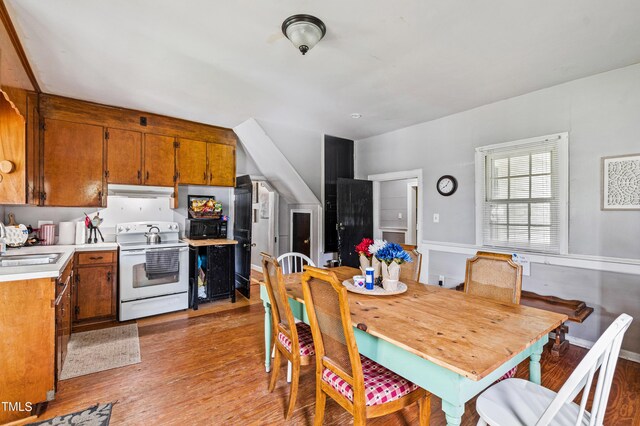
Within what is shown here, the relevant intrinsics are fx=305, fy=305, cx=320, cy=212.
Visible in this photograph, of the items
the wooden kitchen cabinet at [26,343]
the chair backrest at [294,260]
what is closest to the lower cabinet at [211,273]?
the chair backrest at [294,260]

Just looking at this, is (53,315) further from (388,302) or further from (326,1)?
(326,1)

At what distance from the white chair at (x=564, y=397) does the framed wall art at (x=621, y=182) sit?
6.96 feet

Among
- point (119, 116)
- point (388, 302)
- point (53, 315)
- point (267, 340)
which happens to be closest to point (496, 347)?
point (388, 302)

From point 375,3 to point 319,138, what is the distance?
9.73 ft

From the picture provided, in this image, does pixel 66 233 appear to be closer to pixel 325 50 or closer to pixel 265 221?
pixel 265 221

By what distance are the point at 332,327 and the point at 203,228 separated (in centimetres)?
336

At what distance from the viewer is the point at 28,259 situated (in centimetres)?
262

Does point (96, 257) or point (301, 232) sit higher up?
point (301, 232)

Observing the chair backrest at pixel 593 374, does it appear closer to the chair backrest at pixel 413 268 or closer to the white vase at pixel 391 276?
the white vase at pixel 391 276

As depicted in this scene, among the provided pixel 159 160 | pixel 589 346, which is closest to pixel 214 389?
pixel 159 160

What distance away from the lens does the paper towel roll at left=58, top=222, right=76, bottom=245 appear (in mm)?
3604

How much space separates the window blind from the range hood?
13.5 ft

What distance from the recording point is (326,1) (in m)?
1.87

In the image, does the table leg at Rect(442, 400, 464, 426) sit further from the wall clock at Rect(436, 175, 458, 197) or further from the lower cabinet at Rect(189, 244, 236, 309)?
the lower cabinet at Rect(189, 244, 236, 309)
